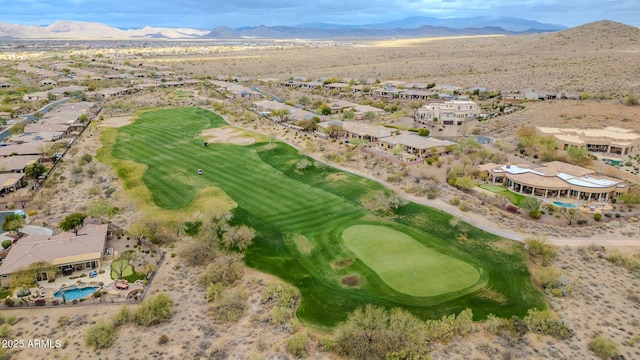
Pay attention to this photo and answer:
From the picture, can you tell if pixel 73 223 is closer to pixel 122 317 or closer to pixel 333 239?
pixel 122 317

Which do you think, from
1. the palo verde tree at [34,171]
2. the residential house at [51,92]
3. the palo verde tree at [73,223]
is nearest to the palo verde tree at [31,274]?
the palo verde tree at [73,223]

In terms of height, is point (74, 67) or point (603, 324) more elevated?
point (74, 67)

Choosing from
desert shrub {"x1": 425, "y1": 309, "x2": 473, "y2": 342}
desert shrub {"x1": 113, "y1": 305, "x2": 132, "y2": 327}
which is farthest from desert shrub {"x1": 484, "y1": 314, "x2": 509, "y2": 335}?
desert shrub {"x1": 113, "y1": 305, "x2": 132, "y2": 327}

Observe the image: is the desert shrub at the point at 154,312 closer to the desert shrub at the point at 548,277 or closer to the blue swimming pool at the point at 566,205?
the desert shrub at the point at 548,277

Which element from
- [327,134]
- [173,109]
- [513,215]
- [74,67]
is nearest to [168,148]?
[327,134]

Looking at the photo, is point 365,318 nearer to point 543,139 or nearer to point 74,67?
point 543,139

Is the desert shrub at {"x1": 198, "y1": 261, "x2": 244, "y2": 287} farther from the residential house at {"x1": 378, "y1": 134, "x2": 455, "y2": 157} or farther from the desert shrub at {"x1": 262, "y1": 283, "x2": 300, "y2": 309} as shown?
the residential house at {"x1": 378, "y1": 134, "x2": 455, "y2": 157}

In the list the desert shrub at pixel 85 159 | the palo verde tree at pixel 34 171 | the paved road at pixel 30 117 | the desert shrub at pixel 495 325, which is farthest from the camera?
the paved road at pixel 30 117
